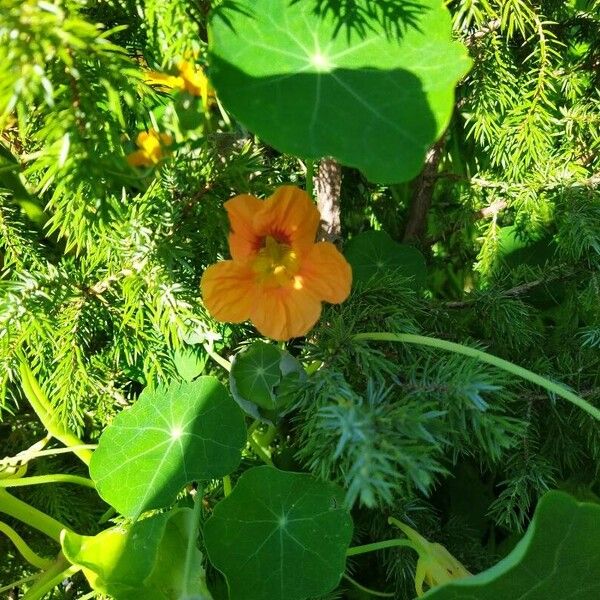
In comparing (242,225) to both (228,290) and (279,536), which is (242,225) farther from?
(279,536)

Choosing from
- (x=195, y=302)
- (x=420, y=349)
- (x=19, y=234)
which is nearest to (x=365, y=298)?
(x=420, y=349)

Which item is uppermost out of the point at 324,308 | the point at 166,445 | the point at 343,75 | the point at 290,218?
the point at 343,75

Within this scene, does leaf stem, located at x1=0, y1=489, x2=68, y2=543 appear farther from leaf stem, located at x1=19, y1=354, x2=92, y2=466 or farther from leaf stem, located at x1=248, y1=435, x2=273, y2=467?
leaf stem, located at x1=248, y1=435, x2=273, y2=467

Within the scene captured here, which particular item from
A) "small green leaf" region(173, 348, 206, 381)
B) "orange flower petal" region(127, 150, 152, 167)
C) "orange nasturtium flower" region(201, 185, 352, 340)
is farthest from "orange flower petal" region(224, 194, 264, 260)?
"small green leaf" region(173, 348, 206, 381)

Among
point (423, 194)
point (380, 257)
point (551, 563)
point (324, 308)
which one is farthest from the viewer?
point (423, 194)

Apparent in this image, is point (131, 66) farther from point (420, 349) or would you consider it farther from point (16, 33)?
point (420, 349)

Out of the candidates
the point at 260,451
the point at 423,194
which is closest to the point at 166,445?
the point at 260,451
